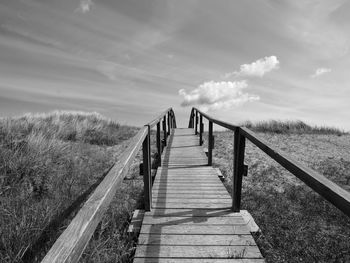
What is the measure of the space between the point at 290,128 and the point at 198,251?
12.3 metres

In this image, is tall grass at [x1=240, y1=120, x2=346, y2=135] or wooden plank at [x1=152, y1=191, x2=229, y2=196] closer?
wooden plank at [x1=152, y1=191, x2=229, y2=196]

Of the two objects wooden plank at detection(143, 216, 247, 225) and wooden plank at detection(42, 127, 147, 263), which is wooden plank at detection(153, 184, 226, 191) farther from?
wooden plank at detection(42, 127, 147, 263)

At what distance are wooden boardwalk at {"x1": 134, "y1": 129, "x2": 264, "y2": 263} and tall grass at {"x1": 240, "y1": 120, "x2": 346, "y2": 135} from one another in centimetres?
879

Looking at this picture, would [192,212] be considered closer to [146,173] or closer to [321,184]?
[146,173]

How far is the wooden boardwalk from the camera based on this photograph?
2.60 metres

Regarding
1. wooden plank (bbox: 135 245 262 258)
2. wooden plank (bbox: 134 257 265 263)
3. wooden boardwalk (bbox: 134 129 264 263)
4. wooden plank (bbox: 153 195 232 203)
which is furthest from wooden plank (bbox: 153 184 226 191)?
wooden plank (bbox: 134 257 265 263)

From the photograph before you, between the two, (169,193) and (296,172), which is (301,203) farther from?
(296,172)

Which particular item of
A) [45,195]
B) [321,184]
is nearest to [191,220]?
[321,184]

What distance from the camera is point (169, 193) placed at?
4.23 m

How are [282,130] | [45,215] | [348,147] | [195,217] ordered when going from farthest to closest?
[282,130]
[348,147]
[195,217]
[45,215]

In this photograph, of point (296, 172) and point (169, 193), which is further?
point (169, 193)

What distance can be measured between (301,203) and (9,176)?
18.3 feet

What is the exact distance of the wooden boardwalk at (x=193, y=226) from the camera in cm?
260

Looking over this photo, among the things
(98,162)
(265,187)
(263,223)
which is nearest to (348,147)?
(265,187)
